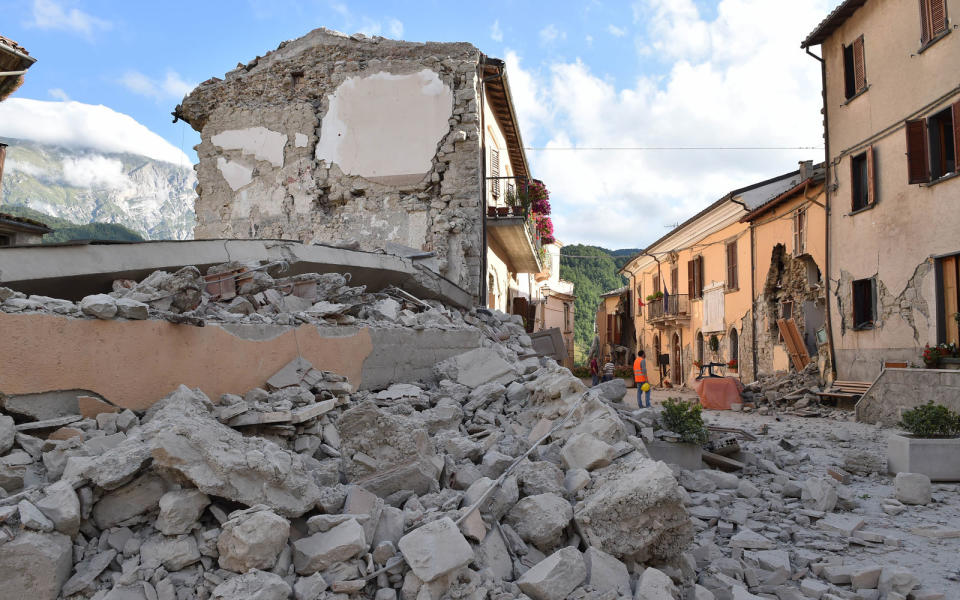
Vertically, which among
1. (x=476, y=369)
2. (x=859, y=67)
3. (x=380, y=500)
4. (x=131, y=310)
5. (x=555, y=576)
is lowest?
(x=555, y=576)

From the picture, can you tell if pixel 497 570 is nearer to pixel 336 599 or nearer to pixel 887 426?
pixel 336 599

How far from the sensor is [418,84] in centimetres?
1212

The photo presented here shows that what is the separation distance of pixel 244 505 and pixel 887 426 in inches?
436

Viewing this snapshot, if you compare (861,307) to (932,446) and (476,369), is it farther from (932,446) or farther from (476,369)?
(476,369)

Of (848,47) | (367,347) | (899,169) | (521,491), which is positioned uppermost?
(848,47)

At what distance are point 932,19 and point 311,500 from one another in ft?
44.9

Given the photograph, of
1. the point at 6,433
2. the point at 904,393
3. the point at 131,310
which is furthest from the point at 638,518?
the point at 904,393

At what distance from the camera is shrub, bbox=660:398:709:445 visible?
22.5 ft

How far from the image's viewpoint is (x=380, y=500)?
12.1 feet

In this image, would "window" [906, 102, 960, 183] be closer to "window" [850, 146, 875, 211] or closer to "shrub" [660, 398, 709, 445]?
"window" [850, 146, 875, 211]

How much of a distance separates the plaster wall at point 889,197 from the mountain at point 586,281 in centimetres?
3783

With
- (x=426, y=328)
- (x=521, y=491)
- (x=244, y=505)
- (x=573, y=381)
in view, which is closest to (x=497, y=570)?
(x=521, y=491)

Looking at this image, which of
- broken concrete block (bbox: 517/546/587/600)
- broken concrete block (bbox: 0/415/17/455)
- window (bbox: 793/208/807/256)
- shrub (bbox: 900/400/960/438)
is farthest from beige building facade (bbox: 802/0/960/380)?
broken concrete block (bbox: 0/415/17/455)

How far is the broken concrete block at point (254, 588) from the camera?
277 centimetres
